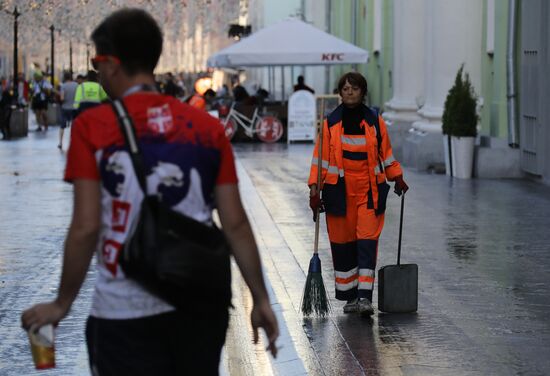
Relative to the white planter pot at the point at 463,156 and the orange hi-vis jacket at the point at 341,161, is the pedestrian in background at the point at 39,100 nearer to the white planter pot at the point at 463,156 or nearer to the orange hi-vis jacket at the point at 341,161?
the white planter pot at the point at 463,156

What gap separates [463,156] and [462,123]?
484mm

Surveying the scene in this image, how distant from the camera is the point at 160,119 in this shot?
14.2ft

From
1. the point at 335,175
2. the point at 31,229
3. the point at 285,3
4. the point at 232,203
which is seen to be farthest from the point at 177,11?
the point at 232,203

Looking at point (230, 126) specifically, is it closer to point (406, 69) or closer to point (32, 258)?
point (406, 69)

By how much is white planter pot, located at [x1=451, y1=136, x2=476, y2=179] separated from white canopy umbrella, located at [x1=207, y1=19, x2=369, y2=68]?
11101 millimetres

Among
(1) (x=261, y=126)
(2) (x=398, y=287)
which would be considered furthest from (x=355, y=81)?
(1) (x=261, y=126)

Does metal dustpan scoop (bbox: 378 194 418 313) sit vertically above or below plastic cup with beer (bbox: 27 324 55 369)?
below

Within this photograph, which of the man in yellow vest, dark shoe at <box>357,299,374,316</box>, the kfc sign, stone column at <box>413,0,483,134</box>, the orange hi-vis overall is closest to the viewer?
dark shoe at <box>357,299,374,316</box>

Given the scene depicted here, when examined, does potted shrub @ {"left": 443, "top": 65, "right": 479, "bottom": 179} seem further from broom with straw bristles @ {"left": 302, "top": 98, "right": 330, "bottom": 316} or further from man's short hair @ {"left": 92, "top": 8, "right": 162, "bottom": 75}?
man's short hair @ {"left": 92, "top": 8, "right": 162, "bottom": 75}

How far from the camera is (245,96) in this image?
127ft

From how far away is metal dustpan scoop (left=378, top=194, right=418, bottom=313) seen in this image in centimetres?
948

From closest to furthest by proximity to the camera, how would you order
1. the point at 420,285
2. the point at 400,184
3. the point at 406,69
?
the point at 400,184
the point at 420,285
the point at 406,69

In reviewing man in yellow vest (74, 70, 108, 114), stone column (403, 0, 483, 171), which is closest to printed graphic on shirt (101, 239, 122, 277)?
stone column (403, 0, 483, 171)

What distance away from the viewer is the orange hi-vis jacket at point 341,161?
30.8 ft
